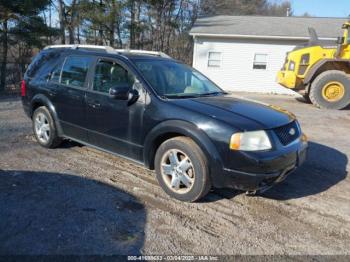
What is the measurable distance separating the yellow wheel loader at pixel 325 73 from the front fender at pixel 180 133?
29.9ft

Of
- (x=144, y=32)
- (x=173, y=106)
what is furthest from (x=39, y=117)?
(x=144, y=32)

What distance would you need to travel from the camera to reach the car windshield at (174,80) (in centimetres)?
447

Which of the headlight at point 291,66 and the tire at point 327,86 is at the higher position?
the headlight at point 291,66

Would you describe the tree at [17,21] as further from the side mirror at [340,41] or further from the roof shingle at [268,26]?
the side mirror at [340,41]

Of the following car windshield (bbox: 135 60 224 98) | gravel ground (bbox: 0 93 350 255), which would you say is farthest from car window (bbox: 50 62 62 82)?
Result: car windshield (bbox: 135 60 224 98)

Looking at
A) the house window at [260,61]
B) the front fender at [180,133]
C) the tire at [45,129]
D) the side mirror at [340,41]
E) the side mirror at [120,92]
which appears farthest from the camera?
the house window at [260,61]

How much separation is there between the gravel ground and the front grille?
0.81 metres

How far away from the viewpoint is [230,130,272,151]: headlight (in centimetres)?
359

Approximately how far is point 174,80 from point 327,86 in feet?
28.7

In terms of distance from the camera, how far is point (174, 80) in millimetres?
4801

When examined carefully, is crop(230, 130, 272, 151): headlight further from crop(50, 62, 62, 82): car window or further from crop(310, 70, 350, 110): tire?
crop(310, 70, 350, 110): tire

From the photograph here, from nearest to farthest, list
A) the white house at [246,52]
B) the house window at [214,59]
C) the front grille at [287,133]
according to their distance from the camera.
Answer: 1. the front grille at [287,133]
2. the white house at [246,52]
3. the house window at [214,59]

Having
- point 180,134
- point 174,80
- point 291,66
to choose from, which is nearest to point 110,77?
point 174,80

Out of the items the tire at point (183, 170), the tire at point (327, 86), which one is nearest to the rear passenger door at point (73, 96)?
the tire at point (183, 170)
